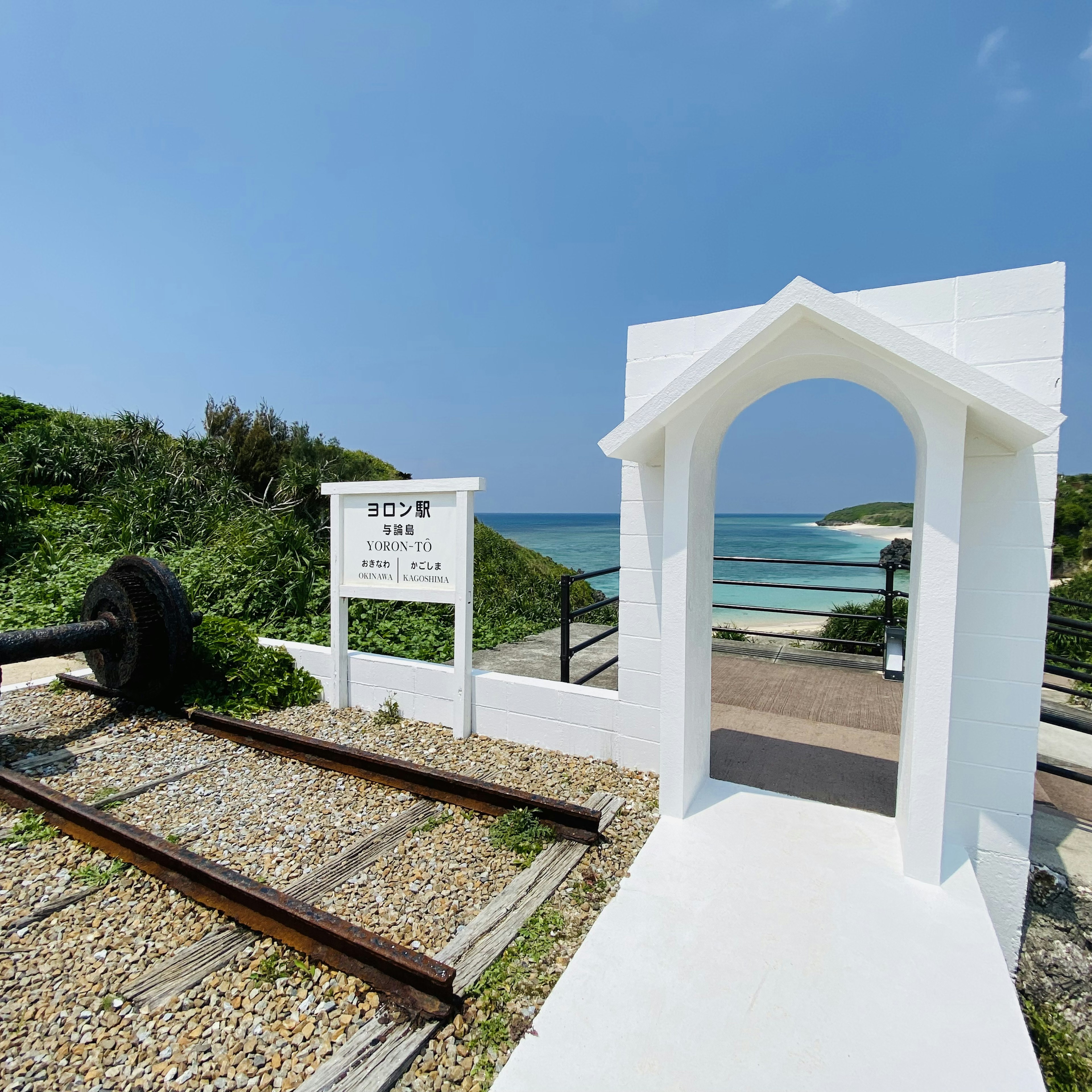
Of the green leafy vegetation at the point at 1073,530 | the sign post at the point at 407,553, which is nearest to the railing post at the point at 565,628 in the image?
the sign post at the point at 407,553

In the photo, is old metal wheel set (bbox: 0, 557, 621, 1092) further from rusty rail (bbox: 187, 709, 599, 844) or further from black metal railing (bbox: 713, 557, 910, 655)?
black metal railing (bbox: 713, 557, 910, 655)

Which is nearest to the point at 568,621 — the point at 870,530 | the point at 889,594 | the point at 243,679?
the point at 243,679

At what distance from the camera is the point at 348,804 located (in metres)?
3.62

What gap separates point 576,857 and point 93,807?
2.87 metres

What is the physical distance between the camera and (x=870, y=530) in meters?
81.2

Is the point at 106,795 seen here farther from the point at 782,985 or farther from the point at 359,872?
the point at 782,985

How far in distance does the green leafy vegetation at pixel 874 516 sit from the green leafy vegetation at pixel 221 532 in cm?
5644

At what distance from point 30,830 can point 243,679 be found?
84.6 inches

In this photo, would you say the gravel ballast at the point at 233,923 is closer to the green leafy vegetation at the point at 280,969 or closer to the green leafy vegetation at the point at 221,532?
the green leafy vegetation at the point at 280,969

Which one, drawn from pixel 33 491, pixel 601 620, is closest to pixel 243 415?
pixel 33 491

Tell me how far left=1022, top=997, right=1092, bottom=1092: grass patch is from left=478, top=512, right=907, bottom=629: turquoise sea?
7.63 feet

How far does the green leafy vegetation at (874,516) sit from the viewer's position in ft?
235

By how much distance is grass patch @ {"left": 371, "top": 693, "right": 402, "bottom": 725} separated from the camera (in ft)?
16.3

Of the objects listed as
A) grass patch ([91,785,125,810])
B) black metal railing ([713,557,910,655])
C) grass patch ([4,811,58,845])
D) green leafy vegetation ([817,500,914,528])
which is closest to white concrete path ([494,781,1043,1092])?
black metal railing ([713,557,910,655])
